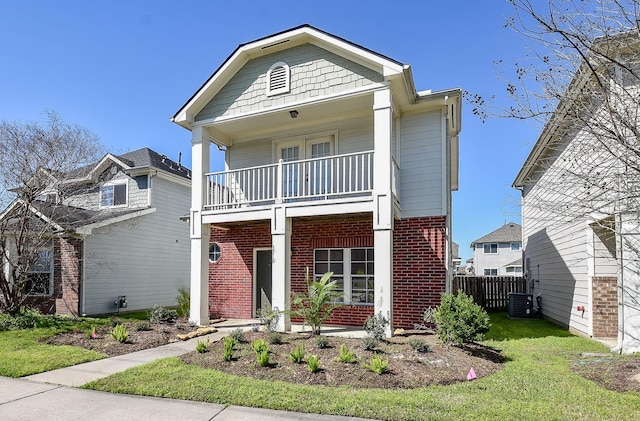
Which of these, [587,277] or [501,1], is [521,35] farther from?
[587,277]

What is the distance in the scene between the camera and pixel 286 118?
10.9 meters

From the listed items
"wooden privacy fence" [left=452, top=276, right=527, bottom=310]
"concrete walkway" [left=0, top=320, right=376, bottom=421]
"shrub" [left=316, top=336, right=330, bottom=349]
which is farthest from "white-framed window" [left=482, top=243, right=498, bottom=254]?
"concrete walkway" [left=0, top=320, right=376, bottom=421]

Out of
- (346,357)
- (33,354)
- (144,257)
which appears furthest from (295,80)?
(144,257)

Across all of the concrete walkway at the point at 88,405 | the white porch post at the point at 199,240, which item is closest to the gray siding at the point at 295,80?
the white porch post at the point at 199,240

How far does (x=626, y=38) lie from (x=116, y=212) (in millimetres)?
16013

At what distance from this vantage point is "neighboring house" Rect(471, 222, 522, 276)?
39.4m

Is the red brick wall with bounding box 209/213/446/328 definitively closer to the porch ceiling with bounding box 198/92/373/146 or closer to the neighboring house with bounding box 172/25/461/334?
the neighboring house with bounding box 172/25/461/334

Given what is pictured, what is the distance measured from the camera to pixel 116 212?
15.3 metres

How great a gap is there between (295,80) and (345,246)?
4.66 meters

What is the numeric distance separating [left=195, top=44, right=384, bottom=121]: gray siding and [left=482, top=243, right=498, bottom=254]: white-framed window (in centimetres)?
3654

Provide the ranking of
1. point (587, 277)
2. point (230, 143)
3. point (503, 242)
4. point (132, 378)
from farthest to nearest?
point (503, 242)
point (230, 143)
point (587, 277)
point (132, 378)

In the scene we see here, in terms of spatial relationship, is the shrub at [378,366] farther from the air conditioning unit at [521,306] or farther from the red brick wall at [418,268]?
the air conditioning unit at [521,306]

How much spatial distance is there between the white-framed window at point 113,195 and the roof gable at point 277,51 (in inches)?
278

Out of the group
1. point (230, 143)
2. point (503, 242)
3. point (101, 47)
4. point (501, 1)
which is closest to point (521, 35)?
point (501, 1)
